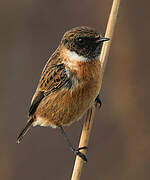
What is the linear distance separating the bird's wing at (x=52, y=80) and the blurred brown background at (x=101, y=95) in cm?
165

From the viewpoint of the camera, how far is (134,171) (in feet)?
19.0

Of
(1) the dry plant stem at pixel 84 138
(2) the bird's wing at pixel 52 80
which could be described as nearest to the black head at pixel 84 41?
(2) the bird's wing at pixel 52 80

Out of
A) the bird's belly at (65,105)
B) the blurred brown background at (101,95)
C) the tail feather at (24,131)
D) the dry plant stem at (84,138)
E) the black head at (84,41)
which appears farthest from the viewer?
the blurred brown background at (101,95)

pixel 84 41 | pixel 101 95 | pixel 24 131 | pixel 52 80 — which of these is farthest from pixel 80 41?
pixel 101 95

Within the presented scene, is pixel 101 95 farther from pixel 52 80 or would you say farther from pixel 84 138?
pixel 84 138

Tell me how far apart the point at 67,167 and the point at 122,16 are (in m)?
3.10

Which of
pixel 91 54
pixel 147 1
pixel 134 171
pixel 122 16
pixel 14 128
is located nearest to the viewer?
pixel 91 54

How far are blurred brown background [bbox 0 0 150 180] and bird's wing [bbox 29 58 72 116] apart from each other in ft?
5.41

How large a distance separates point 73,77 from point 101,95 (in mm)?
2527

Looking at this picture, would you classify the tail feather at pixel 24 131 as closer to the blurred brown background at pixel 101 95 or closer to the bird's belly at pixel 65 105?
the bird's belly at pixel 65 105

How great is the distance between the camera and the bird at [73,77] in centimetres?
429

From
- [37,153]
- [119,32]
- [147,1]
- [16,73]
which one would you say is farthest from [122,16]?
[37,153]

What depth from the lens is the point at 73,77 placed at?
440 centimetres

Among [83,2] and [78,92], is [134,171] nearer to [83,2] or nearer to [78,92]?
[78,92]
